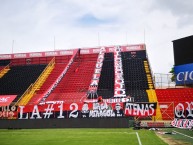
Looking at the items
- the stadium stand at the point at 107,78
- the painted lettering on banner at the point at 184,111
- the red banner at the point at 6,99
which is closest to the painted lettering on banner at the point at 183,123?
the painted lettering on banner at the point at 184,111

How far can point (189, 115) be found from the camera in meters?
31.1

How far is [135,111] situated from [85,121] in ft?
17.5

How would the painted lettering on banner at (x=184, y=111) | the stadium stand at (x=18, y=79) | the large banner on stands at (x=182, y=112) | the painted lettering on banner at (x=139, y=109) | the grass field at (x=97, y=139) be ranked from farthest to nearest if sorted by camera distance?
the stadium stand at (x=18, y=79) → the painted lettering on banner at (x=184, y=111) → the painted lettering on banner at (x=139, y=109) → the large banner on stands at (x=182, y=112) → the grass field at (x=97, y=139)

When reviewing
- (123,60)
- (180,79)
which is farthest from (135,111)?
(123,60)

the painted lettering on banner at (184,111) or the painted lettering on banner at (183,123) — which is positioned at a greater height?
the painted lettering on banner at (184,111)

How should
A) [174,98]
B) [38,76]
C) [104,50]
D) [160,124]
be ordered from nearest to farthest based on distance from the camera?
[160,124]
[174,98]
[38,76]
[104,50]

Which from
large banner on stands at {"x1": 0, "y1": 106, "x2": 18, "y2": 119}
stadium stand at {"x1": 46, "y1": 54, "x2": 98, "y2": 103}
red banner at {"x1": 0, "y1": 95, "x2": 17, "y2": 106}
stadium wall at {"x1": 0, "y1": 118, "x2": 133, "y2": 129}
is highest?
stadium stand at {"x1": 46, "y1": 54, "x2": 98, "y2": 103}

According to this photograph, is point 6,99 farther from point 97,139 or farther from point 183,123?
point 97,139

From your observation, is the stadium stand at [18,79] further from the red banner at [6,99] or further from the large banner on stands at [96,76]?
the large banner on stands at [96,76]

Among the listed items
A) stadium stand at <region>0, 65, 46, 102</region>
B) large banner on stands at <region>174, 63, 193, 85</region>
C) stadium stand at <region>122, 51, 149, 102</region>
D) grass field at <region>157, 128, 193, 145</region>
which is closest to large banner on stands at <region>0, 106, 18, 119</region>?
stadium stand at <region>0, 65, 46, 102</region>

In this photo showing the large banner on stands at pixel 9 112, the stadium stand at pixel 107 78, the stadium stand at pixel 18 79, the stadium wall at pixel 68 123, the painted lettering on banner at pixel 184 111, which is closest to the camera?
the stadium wall at pixel 68 123

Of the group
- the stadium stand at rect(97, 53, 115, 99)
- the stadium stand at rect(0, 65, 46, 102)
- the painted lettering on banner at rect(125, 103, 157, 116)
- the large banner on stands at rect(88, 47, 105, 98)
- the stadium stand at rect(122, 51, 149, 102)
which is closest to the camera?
the painted lettering on banner at rect(125, 103, 157, 116)

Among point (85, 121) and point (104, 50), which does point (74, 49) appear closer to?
point (104, 50)

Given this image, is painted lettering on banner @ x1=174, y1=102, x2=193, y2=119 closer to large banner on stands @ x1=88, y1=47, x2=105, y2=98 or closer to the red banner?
large banner on stands @ x1=88, y1=47, x2=105, y2=98
